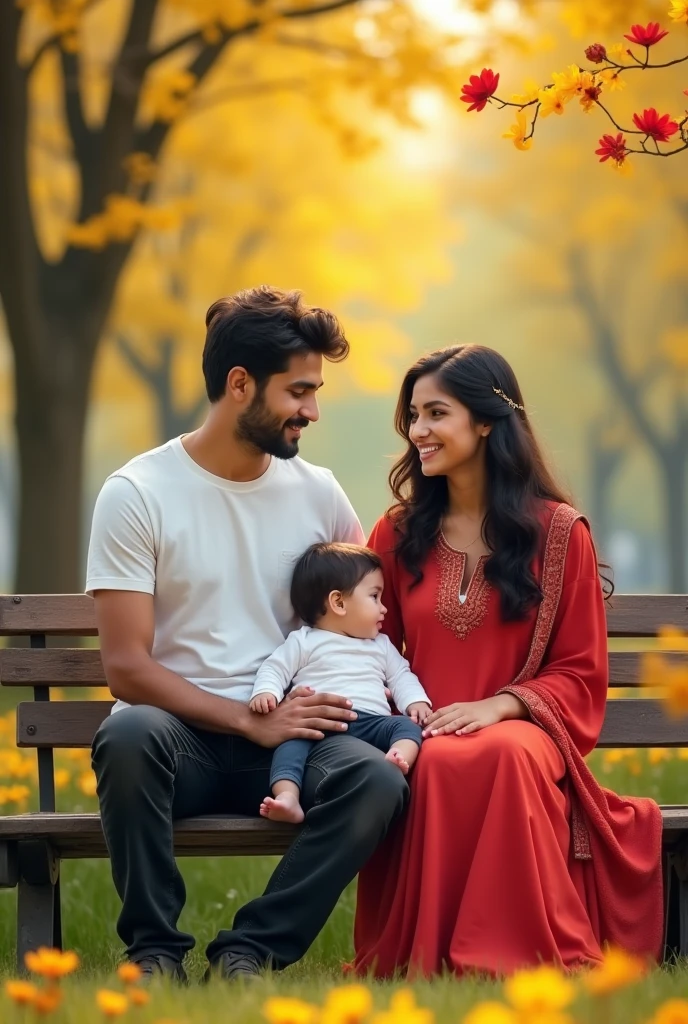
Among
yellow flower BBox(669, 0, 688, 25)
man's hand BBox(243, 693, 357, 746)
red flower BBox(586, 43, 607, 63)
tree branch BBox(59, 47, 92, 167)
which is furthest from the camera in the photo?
tree branch BBox(59, 47, 92, 167)

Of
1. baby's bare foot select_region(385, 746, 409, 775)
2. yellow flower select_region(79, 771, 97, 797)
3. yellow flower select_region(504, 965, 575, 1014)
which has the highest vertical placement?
baby's bare foot select_region(385, 746, 409, 775)

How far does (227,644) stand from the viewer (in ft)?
13.0

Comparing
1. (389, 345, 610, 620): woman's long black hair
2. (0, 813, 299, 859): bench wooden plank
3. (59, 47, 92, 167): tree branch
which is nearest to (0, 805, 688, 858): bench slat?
(0, 813, 299, 859): bench wooden plank

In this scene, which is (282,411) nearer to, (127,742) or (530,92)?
(127,742)

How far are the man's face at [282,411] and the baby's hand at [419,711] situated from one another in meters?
0.76

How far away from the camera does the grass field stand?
260 cm

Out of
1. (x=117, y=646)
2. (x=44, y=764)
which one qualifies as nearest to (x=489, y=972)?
(x=117, y=646)

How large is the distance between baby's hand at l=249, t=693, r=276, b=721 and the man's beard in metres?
0.69

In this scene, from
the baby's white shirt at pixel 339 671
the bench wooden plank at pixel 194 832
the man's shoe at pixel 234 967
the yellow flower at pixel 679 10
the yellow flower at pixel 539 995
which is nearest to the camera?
the yellow flower at pixel 539 995

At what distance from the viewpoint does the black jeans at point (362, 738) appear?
3.67m

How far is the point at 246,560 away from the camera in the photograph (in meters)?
Result: 4.02

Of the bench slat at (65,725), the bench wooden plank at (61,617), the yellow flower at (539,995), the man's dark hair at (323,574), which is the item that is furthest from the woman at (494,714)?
the yellow flower at (539,995)

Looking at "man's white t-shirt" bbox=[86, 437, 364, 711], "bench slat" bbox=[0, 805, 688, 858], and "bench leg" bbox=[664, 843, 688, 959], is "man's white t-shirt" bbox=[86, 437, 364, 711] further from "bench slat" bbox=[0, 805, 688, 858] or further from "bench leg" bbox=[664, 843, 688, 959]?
"bench leg" bbox=[664, 843, 688, 959]

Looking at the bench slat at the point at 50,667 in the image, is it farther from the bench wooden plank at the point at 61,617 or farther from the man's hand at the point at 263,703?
the man's hand at the point at 263,703
